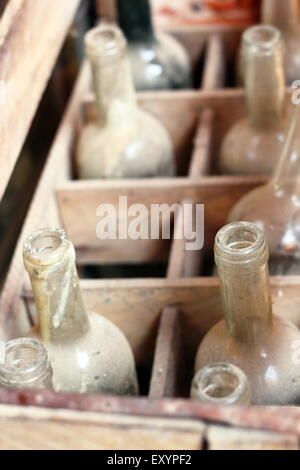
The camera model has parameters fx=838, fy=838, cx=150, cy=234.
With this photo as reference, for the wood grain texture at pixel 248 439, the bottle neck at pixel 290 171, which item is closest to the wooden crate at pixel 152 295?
the wood grain texture at pixel 248 439

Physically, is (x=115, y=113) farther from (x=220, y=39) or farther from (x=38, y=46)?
(x=220, y=39)

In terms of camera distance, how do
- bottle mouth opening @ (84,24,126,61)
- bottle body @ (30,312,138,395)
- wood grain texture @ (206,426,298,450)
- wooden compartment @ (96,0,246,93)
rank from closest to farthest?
wood grain texture @ (206,426,298,450), bottle body @ (30,312,138,395), bottle mouth opening @ (84,24,126,61), wooden compartment @ (96,0,246,93)

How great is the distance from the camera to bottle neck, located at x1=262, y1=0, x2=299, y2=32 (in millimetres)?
1198

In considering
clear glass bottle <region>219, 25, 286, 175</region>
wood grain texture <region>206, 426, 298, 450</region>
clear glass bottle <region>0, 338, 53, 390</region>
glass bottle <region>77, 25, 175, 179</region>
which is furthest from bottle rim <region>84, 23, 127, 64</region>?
wood grain texture <region>206, 426, 298, 450</region>

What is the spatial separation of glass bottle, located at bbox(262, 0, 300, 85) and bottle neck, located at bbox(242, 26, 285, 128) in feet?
0.66

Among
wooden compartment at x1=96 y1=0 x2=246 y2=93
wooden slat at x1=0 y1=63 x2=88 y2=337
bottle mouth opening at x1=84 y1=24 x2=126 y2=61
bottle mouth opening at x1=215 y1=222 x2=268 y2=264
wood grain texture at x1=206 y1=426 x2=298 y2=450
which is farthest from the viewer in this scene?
wooden compartment at x1=96 y1=0 x2=246 y2=93

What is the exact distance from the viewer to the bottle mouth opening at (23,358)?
2.17 ft

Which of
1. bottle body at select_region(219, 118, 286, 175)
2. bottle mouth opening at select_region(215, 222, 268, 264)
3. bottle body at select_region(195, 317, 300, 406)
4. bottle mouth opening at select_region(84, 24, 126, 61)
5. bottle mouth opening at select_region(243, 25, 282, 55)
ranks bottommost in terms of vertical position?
bottle body at select_region(219, 118, 286, 175)

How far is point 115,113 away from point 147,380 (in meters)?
0.34

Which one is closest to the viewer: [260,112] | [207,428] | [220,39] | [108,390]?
[207,428]

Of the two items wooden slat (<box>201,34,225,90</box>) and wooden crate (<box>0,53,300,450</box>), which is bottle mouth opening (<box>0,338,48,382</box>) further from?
wooden slat (<box>201,34,225,90</box>)

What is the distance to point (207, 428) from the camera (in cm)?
57
